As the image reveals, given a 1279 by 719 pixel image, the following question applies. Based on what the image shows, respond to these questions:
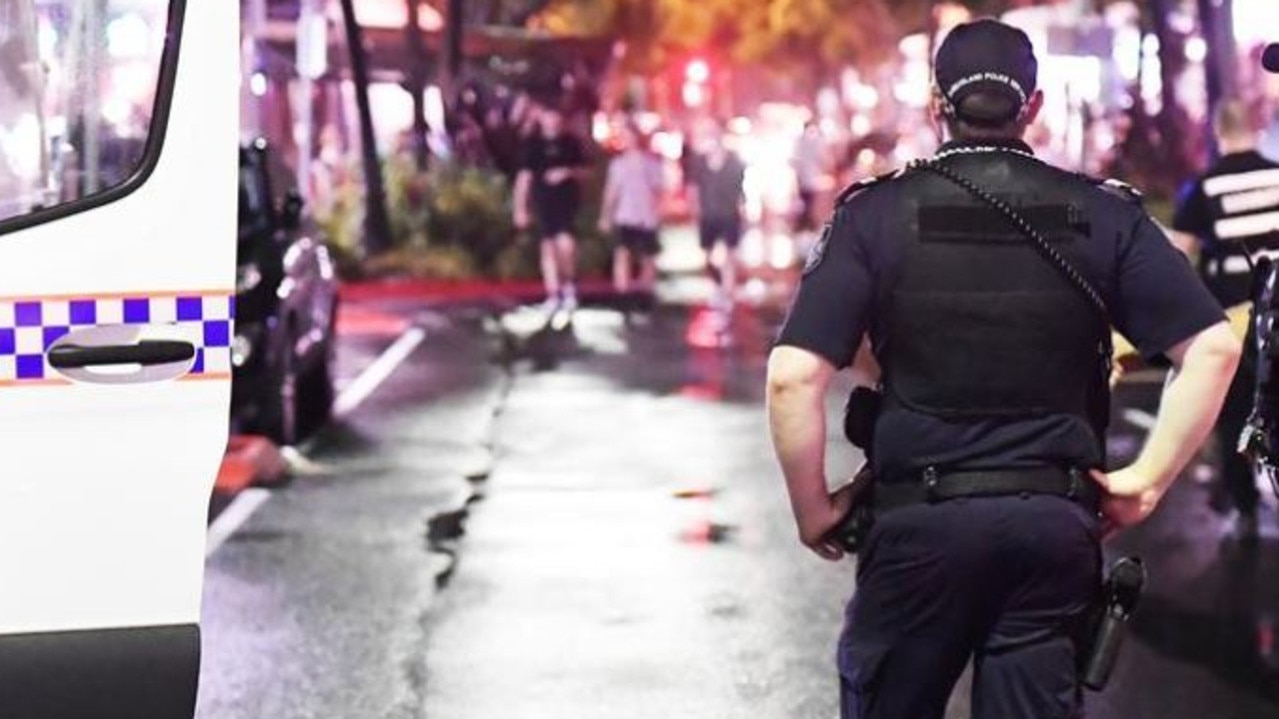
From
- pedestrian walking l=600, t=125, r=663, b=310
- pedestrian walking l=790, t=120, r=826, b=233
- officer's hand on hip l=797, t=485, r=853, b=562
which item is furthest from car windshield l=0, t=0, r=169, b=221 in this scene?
pedestrian walking l=790, t=120, r=826, b=233

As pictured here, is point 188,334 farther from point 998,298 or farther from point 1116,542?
point 1116,542

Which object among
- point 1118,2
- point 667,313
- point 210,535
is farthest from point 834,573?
point 1118,2

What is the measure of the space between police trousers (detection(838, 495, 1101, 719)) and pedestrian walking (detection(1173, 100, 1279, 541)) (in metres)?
3.81

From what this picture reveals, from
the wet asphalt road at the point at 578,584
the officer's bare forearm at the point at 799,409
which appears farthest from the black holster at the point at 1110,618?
the wet asphalt road at the point at 578,584

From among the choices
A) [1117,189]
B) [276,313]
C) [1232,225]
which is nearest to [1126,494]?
[1117,189]

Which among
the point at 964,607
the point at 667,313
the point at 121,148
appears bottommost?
the point at 667,313

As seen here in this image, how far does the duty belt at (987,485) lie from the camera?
11.5ft

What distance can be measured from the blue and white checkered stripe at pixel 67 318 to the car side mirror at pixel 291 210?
726cm

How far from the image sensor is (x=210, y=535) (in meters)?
8.22

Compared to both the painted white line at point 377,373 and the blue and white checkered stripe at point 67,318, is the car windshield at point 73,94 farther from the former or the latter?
the painted white line at point 377,373

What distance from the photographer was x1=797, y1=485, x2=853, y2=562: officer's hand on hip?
11.8ft

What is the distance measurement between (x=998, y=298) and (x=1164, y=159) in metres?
21.8

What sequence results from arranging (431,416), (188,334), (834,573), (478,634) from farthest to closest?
(431,416), (834,573), (478,634), (188,334)

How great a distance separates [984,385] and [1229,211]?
434 centimetres
